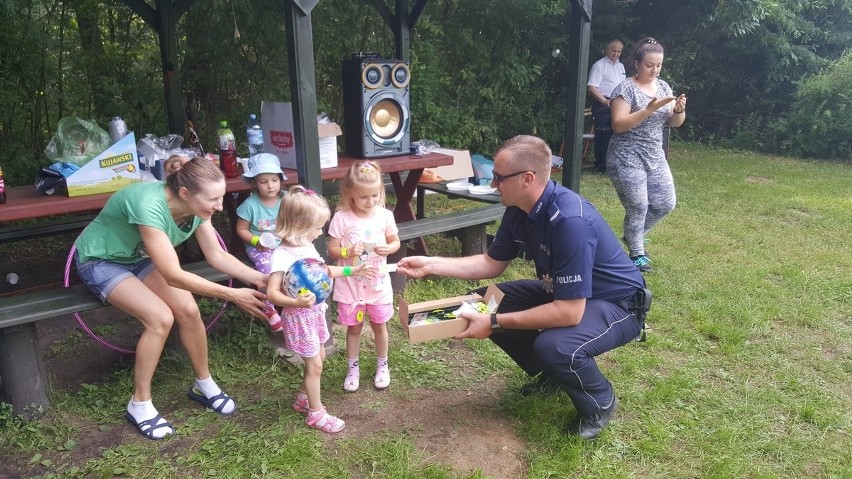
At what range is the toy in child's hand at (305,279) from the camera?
2428 millimetres

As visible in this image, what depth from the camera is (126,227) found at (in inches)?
106

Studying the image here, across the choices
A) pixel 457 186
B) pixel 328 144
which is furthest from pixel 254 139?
pixel 457 186

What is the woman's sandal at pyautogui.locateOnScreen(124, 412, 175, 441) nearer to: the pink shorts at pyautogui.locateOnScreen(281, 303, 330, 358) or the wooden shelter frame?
the pink shorts at pyautogui.locateOnScreen(281, 303, 330, 358)

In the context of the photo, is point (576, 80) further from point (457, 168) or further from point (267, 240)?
point (267, 240)

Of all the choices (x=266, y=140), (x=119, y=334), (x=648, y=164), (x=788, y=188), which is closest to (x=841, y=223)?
(x=788, y=188)

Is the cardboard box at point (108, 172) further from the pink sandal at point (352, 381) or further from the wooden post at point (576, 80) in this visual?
the wooden post at point (576, 80)

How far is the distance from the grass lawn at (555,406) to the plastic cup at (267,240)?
564 mm

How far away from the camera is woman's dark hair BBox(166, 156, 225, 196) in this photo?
2486 mm

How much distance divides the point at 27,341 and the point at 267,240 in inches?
44.9

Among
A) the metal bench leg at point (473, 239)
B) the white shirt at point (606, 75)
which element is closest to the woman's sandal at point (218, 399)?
the metal bench leg at point (473, 239)

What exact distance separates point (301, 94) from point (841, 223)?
18.0 ft

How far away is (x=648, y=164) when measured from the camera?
173 inches

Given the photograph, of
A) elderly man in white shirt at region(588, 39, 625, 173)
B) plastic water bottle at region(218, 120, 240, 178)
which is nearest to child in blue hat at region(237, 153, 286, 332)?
plastic water bottle at region(218, 120, 240, 178)

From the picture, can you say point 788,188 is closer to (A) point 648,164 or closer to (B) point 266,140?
(A) point 648,164
